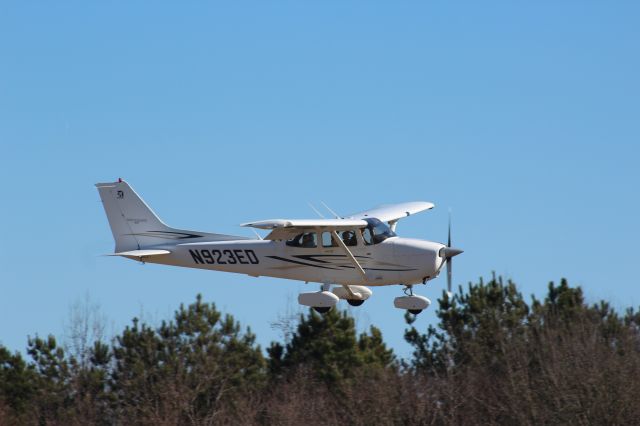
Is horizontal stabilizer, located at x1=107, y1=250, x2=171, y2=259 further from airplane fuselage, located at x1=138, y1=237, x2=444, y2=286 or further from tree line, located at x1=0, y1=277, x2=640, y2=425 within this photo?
tree line, located at x1=0, y1=277, x2=640, y2=425

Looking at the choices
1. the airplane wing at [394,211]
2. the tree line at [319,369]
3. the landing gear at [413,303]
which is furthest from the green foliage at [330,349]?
the landing gear at [413,303]

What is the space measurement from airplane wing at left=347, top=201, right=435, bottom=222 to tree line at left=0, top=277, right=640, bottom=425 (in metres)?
9.28

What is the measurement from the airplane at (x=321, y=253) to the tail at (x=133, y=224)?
24mm

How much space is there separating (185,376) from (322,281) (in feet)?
75.8

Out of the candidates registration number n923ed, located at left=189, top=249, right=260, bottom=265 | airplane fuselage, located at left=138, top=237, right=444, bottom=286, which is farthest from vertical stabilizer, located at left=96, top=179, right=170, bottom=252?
airplane fuselage, located at left=138, top=237, right=444, bottom=286

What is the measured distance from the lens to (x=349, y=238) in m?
26.6

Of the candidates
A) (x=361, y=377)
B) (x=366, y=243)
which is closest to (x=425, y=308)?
(x=366, y=243)

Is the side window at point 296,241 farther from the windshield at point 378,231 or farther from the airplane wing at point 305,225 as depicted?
the windshield at point 378,231

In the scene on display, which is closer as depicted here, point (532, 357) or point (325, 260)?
point (325, 260)

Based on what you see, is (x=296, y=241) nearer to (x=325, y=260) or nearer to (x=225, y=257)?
(x=325, y=260)

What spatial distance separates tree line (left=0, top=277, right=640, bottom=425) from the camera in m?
40.9

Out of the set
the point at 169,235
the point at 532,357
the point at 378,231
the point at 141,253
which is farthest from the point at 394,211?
the point at 532,357

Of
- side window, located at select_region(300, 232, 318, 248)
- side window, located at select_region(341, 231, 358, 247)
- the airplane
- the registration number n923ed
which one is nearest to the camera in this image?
the airplane

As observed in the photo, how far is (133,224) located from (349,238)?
19.4 feet
